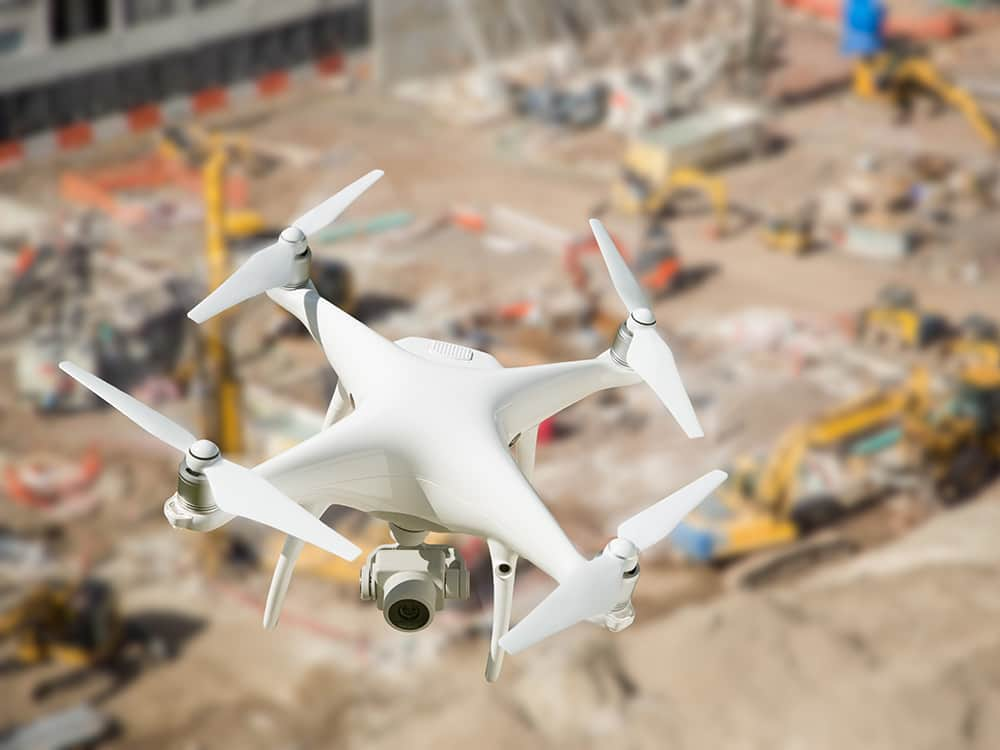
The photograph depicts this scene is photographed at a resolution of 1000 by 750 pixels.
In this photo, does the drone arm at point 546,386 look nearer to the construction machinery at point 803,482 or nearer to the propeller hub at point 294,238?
the propeller hub at point 294,238

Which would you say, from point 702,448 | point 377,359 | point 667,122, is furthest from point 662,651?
point 667,122

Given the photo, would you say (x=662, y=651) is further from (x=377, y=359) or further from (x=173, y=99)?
(x=173, y=99)

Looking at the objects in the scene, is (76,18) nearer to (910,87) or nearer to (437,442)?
(910,87)

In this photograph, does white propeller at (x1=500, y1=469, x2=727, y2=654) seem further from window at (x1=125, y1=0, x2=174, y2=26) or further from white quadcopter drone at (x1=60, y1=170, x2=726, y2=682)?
window at (x1=125, y1=0, x2=174, y2=26)

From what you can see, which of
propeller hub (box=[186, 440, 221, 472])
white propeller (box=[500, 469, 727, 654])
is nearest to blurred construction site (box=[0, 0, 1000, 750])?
white propeller (box=[500, 469, 727, 654])

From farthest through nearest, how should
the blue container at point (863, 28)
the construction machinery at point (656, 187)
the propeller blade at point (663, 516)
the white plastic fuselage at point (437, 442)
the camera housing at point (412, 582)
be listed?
1. the blue container at point (863, 28)
2. the construction machinery at point (656, 187)
3. the camera housing at point (412, 582)
4. the white plastic fuselage at point (437, 442)
5. the propeller blade at point (663, 516)

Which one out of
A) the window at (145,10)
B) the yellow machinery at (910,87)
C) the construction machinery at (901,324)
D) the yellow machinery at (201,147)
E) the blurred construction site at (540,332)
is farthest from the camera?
the yellow machinery at (910,87)

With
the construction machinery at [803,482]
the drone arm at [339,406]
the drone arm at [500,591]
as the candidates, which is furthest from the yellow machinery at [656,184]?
the drone arm at [500,591]
